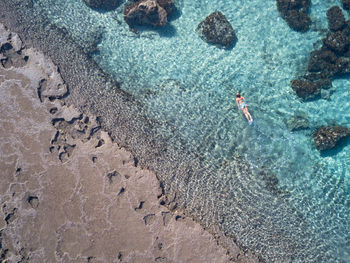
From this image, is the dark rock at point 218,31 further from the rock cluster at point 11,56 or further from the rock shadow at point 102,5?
the rock cluster at point 11,56

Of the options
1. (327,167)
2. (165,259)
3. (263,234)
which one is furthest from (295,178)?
(165,259)

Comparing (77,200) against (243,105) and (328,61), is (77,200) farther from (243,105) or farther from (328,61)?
(328,61)

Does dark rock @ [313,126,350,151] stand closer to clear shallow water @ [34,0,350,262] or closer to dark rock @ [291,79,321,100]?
clear shallow water @ [34,0,350,262]

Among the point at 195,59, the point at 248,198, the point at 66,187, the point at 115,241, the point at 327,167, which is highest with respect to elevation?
the point at 195,59

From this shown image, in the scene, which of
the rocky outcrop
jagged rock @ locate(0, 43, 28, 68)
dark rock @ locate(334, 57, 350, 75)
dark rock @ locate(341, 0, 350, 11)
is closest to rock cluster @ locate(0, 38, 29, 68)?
jagged rock @ locate(0, 43, 28, 68)

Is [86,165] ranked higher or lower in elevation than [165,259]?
higher

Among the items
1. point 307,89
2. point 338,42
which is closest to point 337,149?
point 307,89

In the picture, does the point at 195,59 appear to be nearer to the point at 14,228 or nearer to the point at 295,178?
the point at 295,178

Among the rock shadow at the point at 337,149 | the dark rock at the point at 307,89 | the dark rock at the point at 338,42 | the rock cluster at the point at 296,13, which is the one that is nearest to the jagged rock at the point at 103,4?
the rock cluster at the point at 296,13
